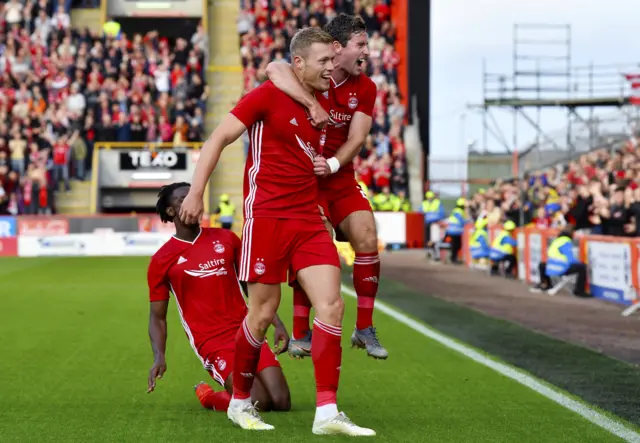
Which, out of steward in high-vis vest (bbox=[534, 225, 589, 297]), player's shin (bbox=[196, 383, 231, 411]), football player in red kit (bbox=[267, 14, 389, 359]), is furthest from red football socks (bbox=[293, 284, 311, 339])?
steward in high-vis vest (bbox=[534, 225, 589, 297])

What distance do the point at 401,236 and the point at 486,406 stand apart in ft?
90.6

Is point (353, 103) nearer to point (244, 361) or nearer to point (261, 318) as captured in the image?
point (261, 318)

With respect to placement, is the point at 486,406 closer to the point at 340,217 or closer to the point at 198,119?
the point at 340,217

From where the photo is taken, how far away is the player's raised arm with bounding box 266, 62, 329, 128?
6.30 m

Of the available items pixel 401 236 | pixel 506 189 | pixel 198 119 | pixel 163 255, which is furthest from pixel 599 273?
pixel 198 119

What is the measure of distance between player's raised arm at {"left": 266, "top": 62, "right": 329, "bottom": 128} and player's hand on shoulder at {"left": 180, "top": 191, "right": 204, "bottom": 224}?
77 cm

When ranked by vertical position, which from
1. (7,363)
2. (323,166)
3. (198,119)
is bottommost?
(7,363)

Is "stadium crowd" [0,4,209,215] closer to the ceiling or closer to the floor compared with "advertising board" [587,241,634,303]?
closer to the ceiling

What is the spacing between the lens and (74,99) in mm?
35250

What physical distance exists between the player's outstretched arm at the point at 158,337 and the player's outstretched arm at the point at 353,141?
1.38 meters

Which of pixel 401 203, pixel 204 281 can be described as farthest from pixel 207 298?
pixel 401 203

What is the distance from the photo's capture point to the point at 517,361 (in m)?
10.1

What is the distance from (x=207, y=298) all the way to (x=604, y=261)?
432 inches

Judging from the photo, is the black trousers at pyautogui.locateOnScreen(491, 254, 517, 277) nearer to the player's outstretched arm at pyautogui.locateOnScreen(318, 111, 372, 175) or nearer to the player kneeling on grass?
the player kneeling on grass
